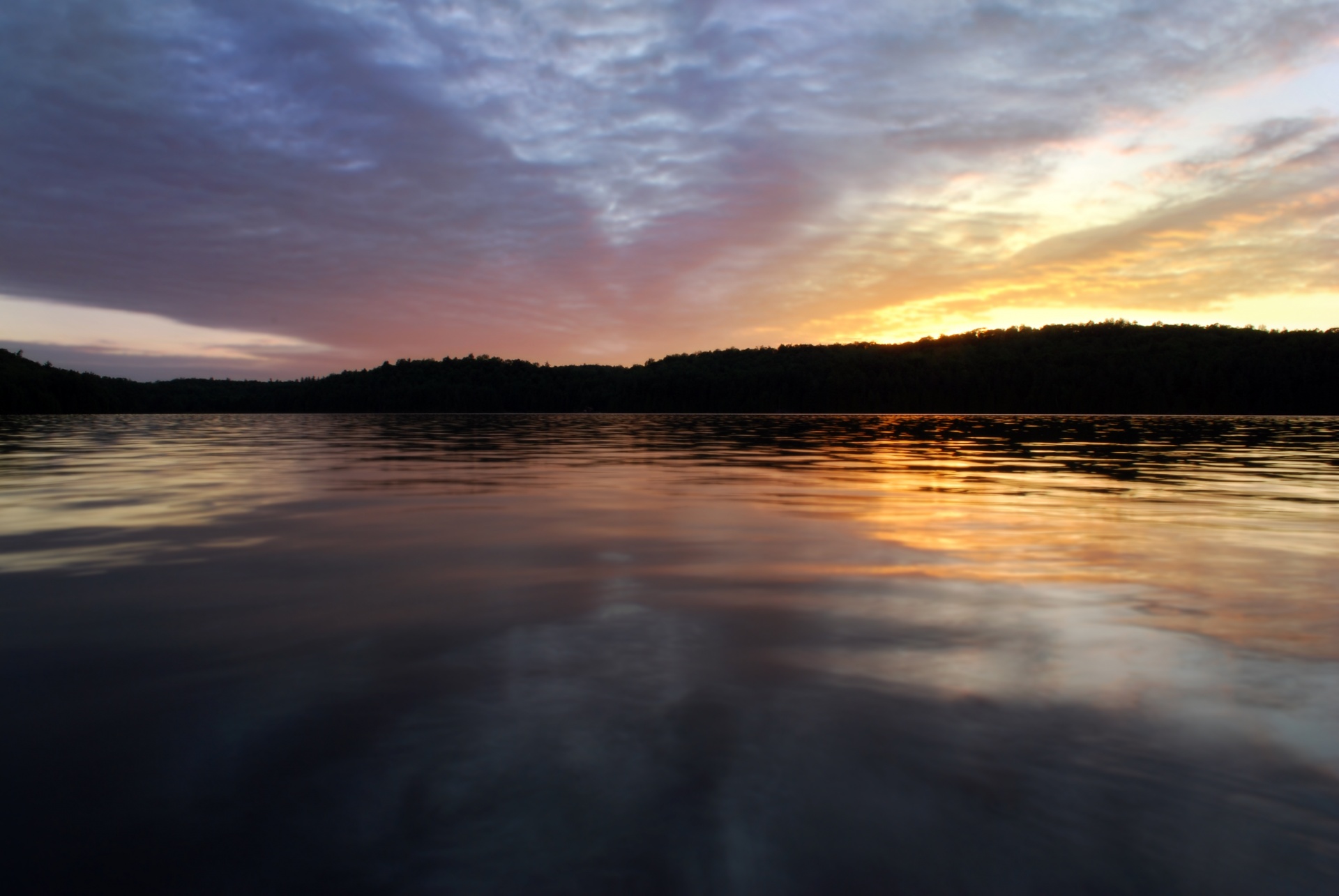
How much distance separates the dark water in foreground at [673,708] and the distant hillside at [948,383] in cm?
14056

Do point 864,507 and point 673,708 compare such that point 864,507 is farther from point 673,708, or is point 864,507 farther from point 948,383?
point 948,383

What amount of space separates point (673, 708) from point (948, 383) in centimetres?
15538

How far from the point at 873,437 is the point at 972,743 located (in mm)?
44209

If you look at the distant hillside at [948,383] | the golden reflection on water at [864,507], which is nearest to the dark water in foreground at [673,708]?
the golden reflection on water at [864,507]

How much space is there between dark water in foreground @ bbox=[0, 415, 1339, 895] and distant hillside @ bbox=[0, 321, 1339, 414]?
461 feet

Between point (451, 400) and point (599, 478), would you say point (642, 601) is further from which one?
point (451, 400)

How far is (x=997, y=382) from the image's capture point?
145250 millimetres

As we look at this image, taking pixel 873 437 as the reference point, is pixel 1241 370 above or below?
above

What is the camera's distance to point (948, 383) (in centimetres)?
14950

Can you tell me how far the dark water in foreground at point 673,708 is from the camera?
3.26 metres

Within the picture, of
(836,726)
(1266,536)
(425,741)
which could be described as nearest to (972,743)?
(836,726)

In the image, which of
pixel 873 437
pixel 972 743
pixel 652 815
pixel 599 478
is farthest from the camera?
pixel 873 437

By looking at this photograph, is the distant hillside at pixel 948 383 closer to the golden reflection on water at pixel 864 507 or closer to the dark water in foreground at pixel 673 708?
the golden reflection on water at pixel 864 507

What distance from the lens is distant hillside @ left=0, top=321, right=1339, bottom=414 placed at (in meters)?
126
